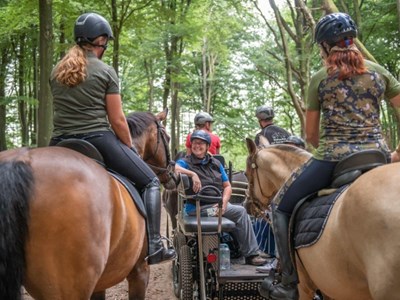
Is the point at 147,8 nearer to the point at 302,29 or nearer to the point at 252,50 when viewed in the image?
the point at 302,29

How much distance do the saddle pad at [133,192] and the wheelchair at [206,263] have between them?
72.1 inches

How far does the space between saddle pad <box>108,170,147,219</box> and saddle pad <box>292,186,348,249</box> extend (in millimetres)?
1279

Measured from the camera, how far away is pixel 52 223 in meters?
3.27

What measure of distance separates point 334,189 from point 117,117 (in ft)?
6.23

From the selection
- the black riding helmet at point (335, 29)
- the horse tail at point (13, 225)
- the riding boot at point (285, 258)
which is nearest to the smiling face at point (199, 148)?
the riding boot at point (285, 258)

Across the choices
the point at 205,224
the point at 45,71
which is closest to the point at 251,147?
the point at 205,224

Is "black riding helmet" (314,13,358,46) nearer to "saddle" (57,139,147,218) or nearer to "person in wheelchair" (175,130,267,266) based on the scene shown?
"saddle" (57,139,147,218)

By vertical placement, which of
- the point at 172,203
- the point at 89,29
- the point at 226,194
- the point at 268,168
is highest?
the point at 89,29

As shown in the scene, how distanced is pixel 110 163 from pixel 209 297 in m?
3.07

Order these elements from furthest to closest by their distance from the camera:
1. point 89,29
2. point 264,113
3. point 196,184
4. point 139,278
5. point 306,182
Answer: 1. point 264,113
2. point 196,184
3. point 139,278
4. point 89,29
5. point 306,182

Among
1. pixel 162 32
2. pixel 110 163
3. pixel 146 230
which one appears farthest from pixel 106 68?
pixel 162 32

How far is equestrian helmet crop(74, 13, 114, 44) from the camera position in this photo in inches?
172

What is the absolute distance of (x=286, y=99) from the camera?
26.1 metres

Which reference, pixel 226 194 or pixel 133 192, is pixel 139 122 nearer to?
pixel 133 192
